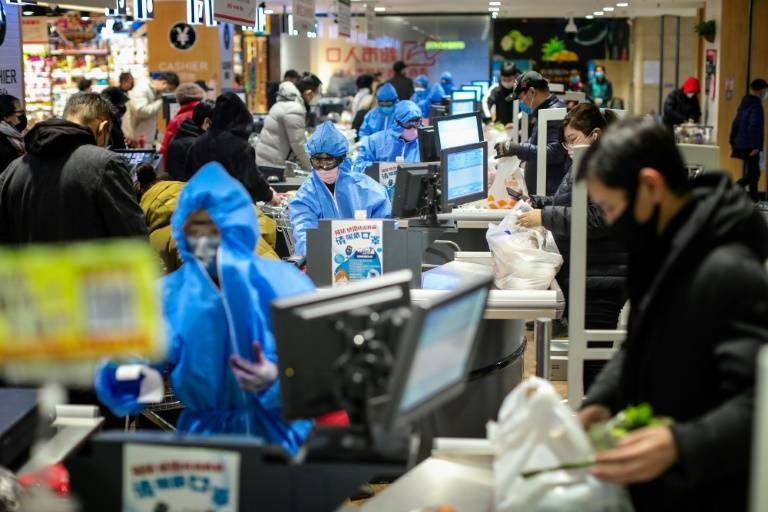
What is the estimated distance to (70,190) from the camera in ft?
14.2

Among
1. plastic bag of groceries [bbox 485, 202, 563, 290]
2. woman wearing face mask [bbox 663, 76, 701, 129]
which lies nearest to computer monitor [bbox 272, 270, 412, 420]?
plastic bag of groceries [bbox 485, 202, 563, 290]

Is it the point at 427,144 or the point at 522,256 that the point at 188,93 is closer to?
the point at 427,144

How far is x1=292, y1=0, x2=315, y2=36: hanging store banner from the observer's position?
1231cm

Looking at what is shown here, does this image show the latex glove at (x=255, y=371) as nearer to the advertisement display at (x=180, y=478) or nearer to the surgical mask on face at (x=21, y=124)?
the advertisement display at (x=180, y=478)

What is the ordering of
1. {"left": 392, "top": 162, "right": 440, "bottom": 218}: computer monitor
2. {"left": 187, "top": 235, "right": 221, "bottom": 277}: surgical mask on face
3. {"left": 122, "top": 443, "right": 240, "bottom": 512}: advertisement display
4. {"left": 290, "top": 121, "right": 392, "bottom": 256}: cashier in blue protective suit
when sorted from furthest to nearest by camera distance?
{"left": 392, "top": 162, "right": 440, "bottom": 218}: computer monitor → {"left": 290, "top": 121, "right": 392, "bottom": 256}: cashier in blue protective suit → {"left": 187, "top": 235, "right": 221, "bottom": 277}: surgical mask on face → {"left": 122, "top": 443, "right": 240, "bottom": 512}: advertisement display

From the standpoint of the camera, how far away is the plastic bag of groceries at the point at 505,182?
303 inches

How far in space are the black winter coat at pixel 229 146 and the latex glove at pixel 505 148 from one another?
61.7 inches

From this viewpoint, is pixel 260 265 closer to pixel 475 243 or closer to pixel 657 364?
pixel 657 364

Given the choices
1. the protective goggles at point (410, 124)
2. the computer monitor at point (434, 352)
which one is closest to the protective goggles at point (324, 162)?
the computer monitor at point (434, 352)

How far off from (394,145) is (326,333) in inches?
294

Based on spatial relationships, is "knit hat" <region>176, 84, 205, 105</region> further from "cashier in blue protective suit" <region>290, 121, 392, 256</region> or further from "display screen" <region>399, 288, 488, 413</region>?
"display screen" <region>399, 288, 488, 413</region>

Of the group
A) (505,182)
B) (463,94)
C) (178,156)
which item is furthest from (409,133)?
(463,94)

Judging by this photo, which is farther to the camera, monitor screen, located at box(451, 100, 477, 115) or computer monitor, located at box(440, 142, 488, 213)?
monitor screen, located at box(451, 100, 477, 115)

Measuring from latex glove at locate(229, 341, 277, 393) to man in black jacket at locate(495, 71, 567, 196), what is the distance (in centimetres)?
434
